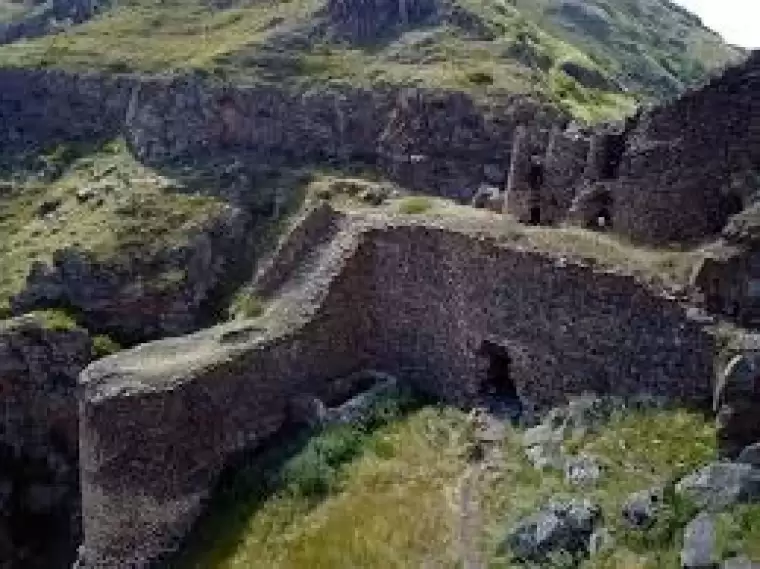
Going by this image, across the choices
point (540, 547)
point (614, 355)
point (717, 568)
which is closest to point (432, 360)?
point (614, 355)

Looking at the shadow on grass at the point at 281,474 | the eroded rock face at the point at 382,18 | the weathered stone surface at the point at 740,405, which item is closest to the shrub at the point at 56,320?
the shadow on grass at the point at 281,474

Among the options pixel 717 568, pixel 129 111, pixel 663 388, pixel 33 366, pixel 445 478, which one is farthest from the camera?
pixel 129 111

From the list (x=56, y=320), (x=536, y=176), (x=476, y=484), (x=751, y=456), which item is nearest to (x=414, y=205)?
(x=536, y=176)

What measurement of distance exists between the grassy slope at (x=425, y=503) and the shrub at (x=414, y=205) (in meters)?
6.28

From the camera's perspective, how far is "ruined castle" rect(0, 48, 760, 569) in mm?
27422

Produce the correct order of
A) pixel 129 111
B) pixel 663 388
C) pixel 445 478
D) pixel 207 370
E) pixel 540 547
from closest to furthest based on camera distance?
1. pixel 540 547
2. pixel 663 388
3. pixel 445 478
4. pixel 207 370
5. pixel 129 111

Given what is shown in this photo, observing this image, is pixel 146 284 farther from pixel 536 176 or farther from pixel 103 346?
pixel 536 176

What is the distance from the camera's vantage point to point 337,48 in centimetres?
6594

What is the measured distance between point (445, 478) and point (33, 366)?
22.3 meters

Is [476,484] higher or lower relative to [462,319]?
lower

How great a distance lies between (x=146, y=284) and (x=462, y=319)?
65.8 ft

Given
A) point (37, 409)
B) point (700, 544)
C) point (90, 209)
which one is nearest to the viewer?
point (700, 544)

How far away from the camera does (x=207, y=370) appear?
3334 centimetres

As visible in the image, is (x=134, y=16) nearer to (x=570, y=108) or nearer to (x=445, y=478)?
(x=570, y=108)
